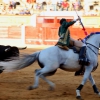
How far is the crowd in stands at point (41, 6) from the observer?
2527 centimetres

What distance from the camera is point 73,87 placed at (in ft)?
19.8

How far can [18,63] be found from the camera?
509 centimetres

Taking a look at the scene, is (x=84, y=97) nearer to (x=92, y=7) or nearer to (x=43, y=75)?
(x=43, y=75)

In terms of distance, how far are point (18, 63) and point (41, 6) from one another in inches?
852

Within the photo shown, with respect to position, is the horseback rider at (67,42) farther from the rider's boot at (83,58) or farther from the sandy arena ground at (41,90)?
the sandy arena ground at (41,90)

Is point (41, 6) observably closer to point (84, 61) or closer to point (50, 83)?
point (50, 83)

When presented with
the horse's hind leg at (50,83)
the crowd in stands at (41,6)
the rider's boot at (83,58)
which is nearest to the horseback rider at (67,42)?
the rider's boot at (83,58)

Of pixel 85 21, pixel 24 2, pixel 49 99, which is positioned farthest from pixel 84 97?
pixel 24 2

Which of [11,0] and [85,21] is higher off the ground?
[11,0]

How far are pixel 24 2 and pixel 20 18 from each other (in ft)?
10.2

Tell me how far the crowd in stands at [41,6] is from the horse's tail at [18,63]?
19738mm

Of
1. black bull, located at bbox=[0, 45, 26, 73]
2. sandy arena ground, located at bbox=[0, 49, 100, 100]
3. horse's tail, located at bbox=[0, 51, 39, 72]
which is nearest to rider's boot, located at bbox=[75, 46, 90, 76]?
sandy arena ground, located at bbox=[0, 49, 100, 100]

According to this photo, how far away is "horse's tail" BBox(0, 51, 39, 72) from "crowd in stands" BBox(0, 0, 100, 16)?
1974cm

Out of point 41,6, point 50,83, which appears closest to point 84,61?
point 50,83
